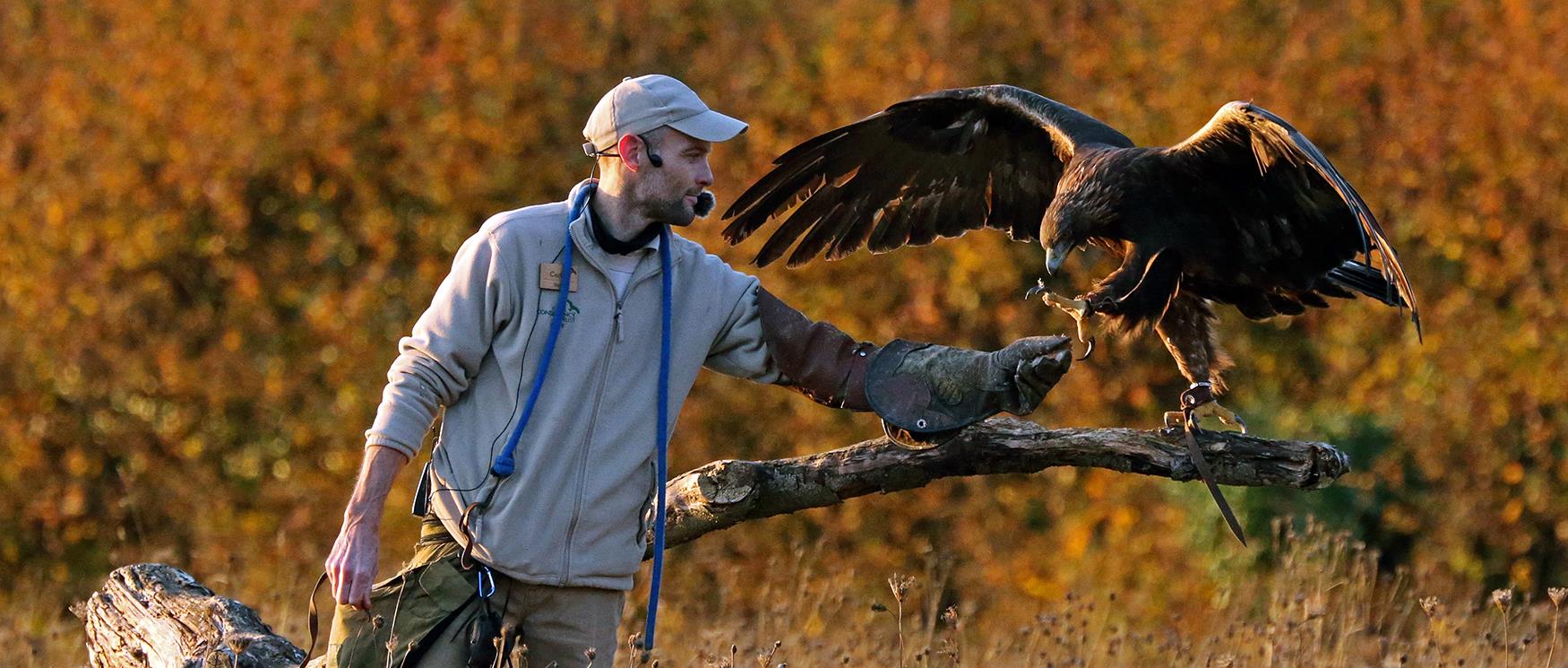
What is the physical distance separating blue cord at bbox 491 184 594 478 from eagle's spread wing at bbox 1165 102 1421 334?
6.70 ft

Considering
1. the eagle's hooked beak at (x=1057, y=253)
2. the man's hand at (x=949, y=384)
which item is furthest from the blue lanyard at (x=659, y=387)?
the eagle's hooked beak at (x=1057, y=253)

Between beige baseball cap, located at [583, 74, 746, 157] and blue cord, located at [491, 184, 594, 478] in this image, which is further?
beige baseball cap, located at [583, 74, 746, 157]

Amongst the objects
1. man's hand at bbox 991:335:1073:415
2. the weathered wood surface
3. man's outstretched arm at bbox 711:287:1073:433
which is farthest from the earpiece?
the weathered wood surface

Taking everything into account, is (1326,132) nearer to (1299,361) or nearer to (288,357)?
(1299,361)

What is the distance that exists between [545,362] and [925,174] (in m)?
2.54

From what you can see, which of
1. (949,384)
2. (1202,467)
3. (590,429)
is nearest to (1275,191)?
(1202,467)

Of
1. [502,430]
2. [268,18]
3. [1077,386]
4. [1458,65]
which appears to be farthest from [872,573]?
[502,430]

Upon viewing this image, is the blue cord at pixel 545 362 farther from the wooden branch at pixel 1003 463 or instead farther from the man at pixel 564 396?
the wooden branch at pixel 1003 463

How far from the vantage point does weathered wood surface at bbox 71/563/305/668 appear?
4.40 metres

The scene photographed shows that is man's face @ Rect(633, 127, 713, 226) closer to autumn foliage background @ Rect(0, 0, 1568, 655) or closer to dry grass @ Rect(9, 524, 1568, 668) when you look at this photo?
dry grass @ Rect(9, 524, 1568, 668)

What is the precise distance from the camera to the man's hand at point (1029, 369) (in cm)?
374

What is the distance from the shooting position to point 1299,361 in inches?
322

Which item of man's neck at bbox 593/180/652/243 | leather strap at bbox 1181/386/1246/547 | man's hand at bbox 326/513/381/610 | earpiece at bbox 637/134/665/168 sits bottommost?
man's hand at bbox 326/513/381/610

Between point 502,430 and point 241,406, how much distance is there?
591cm
